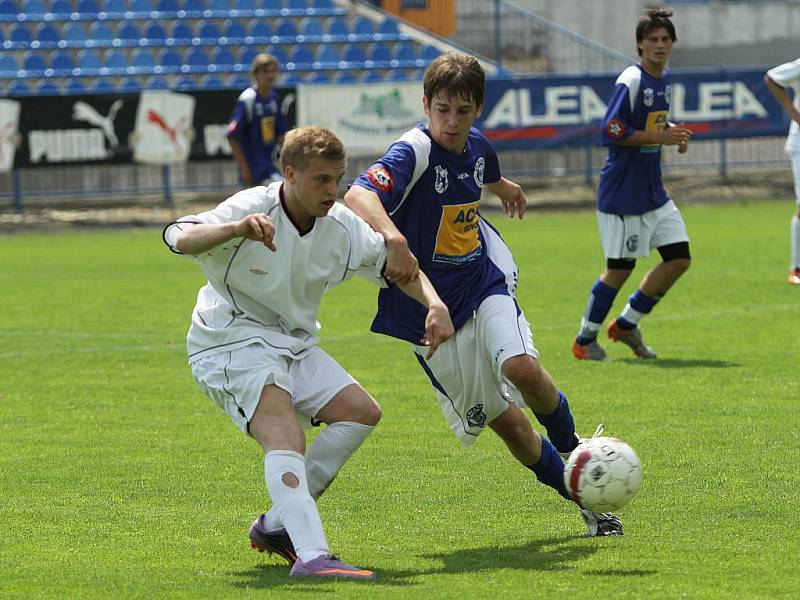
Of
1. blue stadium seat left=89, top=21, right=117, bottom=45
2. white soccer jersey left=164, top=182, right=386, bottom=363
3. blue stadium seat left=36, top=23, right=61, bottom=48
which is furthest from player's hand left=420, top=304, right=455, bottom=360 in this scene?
blue stadium seat left=89, top=21, right=117, bottom=45

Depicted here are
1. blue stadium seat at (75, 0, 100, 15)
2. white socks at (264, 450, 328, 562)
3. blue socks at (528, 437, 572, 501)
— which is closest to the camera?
white socks at (264, 450, 328, 562)

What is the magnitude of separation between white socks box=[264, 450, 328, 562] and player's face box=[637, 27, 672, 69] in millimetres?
5333

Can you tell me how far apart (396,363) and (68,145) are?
12469 millimetres

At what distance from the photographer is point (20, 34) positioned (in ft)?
75.9

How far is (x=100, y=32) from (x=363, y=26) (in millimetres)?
4655

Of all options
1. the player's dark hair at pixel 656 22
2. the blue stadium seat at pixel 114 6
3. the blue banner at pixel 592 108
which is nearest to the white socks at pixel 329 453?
the player's dark hair at pixel 656 22

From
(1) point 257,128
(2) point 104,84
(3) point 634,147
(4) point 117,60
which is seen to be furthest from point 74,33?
(3) point 634,147

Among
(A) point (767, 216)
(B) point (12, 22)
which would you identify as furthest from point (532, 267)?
(B) point (12, 22)

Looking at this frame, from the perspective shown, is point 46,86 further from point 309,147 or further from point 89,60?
point 309,147

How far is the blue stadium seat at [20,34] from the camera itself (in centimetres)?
2303

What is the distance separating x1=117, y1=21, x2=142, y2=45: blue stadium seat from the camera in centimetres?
2372

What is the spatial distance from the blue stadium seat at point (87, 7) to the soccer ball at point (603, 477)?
20.7 m

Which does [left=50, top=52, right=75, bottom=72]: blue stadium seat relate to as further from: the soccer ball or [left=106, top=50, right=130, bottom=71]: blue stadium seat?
the soccer ball

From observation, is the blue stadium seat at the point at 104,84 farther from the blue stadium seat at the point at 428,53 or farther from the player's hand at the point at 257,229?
the player's hand at the point at 257,229
